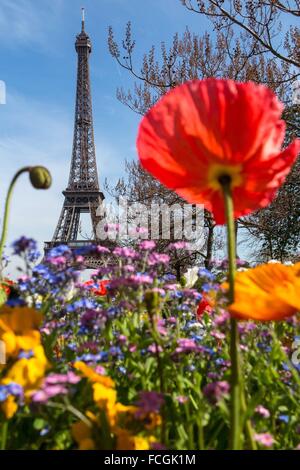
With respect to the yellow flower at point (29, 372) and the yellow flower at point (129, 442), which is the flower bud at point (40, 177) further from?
the yellow flower at point (129, 442)

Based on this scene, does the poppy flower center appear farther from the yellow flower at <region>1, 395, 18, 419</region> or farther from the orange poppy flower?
the yellow flower at <region>1, 395, 18, 419</region>

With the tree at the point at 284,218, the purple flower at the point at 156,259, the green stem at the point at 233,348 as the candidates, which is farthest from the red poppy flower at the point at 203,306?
the tree at the point at 284,218

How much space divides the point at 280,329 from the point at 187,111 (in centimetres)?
138

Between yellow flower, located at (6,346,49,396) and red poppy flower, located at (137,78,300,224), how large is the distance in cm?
44

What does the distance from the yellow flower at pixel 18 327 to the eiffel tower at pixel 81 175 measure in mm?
36545

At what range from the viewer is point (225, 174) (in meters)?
0.99

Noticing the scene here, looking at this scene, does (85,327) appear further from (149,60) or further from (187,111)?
(149,60)

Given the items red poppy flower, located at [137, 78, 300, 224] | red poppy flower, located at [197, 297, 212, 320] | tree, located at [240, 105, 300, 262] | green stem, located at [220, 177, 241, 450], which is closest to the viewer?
green stem, located at [220, 177, 241, 450]

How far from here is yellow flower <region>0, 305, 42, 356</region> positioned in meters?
1.01

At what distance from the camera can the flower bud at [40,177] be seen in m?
1.01

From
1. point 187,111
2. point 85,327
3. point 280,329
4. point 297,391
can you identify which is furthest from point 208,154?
point 280,329

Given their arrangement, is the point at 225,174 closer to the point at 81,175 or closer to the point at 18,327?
the point at 18,327

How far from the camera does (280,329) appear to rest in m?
2.08

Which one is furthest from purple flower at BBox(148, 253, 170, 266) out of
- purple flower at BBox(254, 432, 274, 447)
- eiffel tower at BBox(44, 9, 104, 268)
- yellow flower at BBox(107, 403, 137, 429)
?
eiffel tower at BBox(44, 9, 104, 268)
